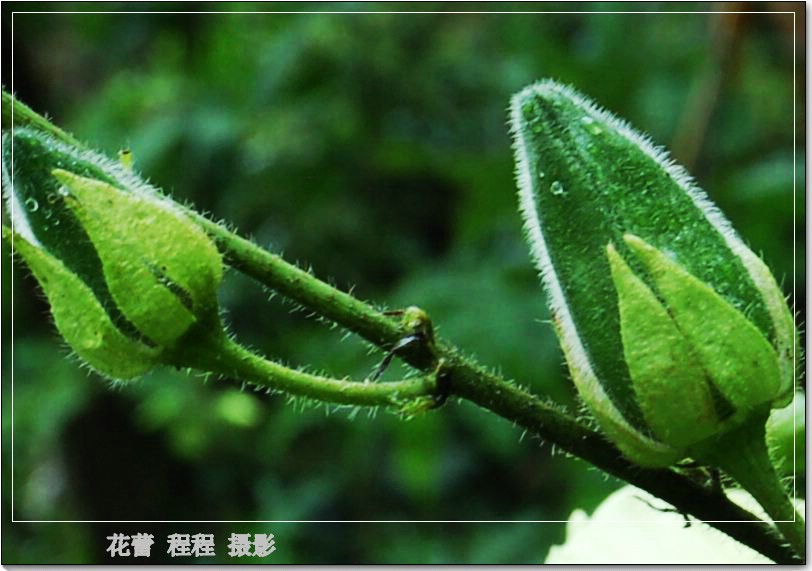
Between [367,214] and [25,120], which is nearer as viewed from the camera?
[25,120]

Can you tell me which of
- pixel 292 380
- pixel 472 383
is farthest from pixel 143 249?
pixel 472 383

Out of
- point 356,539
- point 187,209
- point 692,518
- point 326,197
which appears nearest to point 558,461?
point 356,539

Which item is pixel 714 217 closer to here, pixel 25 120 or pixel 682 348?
pixel 682 348

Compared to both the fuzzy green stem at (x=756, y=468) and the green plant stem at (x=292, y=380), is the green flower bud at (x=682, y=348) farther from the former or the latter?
the green plant stem at (x=292, y=380)

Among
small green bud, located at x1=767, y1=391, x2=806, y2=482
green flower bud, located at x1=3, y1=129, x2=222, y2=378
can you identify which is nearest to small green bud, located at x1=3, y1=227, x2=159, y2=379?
green flower bud, located at x1=3, y1=129, x2=222, y2=378

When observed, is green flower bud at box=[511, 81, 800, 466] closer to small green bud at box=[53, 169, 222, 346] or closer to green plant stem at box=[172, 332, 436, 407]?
green plant stem at box=[172, 332, 436, 407]

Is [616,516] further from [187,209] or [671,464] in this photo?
[187,209]
